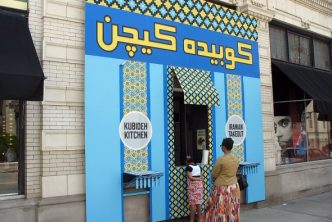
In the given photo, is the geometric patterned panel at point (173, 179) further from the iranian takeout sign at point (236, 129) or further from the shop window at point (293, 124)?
the shop window at point (293, 124)

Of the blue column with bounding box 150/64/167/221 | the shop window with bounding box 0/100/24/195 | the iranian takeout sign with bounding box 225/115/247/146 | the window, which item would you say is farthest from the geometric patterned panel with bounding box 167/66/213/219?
the window

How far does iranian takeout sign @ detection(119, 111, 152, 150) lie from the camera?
24.6ft

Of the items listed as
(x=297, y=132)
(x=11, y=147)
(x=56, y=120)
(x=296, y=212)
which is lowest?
(x=296, y=212)

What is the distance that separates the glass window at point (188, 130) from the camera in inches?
345

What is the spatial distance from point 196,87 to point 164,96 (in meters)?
0.68

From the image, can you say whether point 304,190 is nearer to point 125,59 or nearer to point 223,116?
point 223,116

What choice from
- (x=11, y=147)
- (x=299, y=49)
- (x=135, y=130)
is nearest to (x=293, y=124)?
(x=299, y=49)

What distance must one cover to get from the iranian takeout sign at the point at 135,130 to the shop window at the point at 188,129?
43.1 inches

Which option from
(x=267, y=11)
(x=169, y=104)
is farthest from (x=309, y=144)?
(x=169, y=104)

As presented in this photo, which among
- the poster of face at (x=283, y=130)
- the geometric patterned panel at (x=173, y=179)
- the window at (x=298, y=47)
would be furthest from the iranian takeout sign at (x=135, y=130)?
the window at (x=298, y=47)

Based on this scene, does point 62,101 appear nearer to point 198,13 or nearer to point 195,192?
point 195,192

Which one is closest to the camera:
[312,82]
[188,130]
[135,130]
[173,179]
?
[135,130]

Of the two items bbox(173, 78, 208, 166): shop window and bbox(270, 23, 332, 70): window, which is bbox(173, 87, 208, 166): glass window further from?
bbox(270, 23, 332, 70): window

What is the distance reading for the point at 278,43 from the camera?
38.0ft
